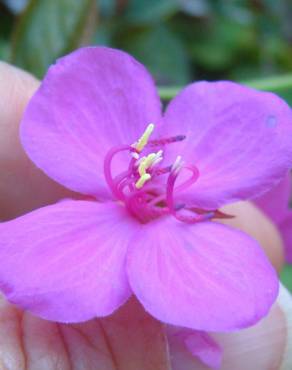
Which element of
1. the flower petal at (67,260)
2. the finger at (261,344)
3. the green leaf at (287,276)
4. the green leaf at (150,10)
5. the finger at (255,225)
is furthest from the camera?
the green leaf at (150,10)

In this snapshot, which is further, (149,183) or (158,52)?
(158,52)

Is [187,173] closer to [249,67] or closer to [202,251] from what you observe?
[202,251]

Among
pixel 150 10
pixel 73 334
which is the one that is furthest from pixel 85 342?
pixel 150 10

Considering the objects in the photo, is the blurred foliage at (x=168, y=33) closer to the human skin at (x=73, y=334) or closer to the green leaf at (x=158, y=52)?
the green leaf at (x=158, y=52)

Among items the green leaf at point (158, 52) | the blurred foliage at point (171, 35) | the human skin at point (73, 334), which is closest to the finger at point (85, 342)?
the human skin at point (73, 334)

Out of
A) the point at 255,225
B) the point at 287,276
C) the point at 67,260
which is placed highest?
the point at 67,260

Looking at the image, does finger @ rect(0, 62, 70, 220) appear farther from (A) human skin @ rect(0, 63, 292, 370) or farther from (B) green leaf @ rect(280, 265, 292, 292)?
(B) green leaf @ rect(280, 265, 292, 292)

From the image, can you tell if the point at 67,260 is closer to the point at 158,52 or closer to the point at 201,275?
the point at 201,275
